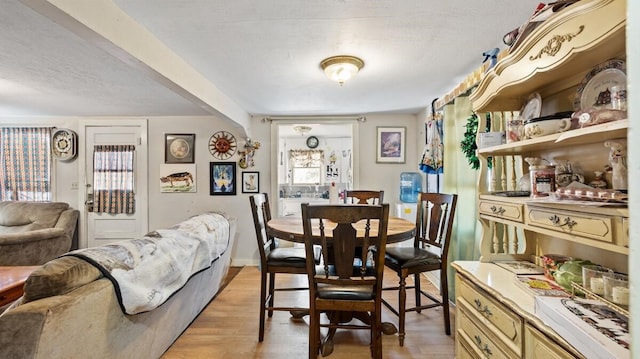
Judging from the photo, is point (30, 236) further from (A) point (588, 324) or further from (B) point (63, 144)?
(A) point (588, 324)

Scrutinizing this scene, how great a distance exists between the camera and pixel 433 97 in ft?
9.61

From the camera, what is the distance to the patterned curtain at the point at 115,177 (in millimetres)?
3820

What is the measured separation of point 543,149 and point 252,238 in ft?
10.9

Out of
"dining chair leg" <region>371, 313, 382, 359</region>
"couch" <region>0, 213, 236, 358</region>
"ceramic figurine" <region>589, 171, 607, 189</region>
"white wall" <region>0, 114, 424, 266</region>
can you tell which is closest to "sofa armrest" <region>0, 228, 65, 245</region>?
"white wall" <region>0, 114, 424, 266</region>

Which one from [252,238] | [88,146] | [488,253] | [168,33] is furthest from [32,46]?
[488,253]

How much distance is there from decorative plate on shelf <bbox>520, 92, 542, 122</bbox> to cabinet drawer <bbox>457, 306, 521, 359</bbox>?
1.00 metres

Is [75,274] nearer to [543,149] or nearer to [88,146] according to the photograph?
[543,149]

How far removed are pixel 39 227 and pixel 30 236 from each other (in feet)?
1.86

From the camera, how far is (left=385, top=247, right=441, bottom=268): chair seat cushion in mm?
1954

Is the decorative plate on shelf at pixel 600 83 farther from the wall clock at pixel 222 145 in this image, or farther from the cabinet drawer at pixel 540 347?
the wall clock at pixel 222 145

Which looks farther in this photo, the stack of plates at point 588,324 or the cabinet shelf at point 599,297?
the cabinet shelf at point 599,297

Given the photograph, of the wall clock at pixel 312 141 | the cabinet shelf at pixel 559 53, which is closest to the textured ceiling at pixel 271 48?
the cabinet shelf at pixel 559 53

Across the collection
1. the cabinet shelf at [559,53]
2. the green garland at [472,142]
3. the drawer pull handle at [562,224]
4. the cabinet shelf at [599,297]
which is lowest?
the cabinet shelf at [599,297]

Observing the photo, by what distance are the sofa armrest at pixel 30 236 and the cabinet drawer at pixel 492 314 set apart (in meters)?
4.16
